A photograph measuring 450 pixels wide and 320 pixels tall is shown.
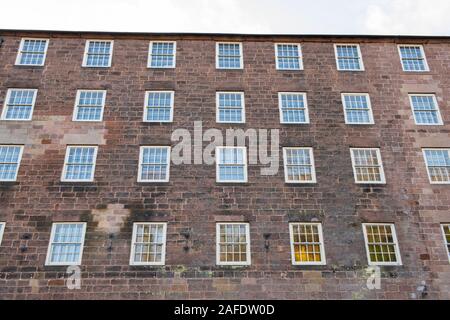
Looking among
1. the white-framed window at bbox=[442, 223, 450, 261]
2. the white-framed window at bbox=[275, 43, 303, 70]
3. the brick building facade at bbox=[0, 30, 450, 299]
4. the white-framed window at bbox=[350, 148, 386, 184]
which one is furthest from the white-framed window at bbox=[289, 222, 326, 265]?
the white-framed window at bbox=[275, 43, 303, 70]

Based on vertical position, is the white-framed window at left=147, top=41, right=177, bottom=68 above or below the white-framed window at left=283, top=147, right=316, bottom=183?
above

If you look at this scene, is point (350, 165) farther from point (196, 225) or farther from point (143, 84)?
point (143, 84)

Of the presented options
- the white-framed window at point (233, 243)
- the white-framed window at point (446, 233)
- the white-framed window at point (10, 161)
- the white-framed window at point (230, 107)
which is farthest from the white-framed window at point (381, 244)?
the white-framed window at point (10, 161)

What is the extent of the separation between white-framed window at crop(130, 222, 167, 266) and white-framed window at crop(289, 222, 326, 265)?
17.6ft

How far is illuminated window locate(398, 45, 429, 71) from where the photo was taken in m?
21.4

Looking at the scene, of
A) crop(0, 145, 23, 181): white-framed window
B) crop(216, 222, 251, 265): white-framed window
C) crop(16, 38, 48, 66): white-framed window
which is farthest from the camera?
crop(16, 38, 48, 66): white-framed window

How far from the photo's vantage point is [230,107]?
1983 cm

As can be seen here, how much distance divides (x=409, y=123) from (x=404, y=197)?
3983 millimetres

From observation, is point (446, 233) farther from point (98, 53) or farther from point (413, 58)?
point (98, 53)

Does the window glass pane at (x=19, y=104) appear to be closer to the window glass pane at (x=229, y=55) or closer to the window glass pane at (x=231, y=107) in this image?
the window glass pane at (x=231, y=107)

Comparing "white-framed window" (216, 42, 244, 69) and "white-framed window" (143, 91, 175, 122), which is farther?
"white-framed window" (216, 42, 244, 69)

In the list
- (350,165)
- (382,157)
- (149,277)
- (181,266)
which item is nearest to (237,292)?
(181,266)

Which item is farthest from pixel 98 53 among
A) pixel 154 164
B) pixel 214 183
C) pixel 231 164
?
pixel 214 183

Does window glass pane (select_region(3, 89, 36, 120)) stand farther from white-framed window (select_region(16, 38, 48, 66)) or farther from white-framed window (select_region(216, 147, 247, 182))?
white-framed window (select_region(216, 147, 247, 182))
